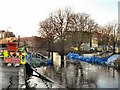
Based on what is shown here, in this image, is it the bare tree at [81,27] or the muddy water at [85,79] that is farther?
the bare tree at [81,27]

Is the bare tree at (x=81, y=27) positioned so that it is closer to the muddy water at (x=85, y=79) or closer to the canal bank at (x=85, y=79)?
the muddy water at (x=85, y=79)

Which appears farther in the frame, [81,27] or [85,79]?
[81,27]

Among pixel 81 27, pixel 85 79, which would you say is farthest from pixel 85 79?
pixel 81 27

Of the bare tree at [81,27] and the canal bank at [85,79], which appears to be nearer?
the canal bank at [85,79]

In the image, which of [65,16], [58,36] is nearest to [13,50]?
[58,36]

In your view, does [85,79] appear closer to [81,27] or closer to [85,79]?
[85,79]

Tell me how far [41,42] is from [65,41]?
5940 mm

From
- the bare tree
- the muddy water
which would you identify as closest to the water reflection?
the muddy water

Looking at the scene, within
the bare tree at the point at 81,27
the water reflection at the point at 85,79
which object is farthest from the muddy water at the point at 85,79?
the bare tree at the point at 81,27

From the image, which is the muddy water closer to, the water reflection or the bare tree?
the water reflection

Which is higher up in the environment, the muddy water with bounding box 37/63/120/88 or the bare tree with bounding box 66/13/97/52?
the bare tree with bounding box 66/13/97/52

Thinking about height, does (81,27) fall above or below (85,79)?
above

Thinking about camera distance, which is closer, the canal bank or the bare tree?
the canal bank

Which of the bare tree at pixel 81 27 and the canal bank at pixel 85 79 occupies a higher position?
the bare tree at pixel 81 27
